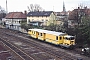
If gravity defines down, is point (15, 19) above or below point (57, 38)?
above

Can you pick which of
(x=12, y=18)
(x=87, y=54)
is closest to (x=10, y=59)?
(x=87, y=54)

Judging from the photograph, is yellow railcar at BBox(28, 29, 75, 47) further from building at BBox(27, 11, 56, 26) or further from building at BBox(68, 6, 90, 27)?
building at BBox(27, 11, 56, 26)

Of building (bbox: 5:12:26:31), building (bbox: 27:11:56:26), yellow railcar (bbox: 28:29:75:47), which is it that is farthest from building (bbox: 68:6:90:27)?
building (bbox: 5:12:26:31)

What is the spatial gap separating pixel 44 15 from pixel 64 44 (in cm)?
4259

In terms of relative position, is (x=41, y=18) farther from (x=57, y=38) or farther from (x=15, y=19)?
(x=57, y=38)

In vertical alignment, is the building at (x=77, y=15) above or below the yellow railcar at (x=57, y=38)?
above

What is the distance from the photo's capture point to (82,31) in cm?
4141

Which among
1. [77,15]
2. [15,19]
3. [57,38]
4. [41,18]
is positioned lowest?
[57,38]

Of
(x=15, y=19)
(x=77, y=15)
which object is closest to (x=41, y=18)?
(x=15, y=19)

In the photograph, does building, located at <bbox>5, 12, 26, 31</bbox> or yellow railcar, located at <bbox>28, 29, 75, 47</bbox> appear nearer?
yellow railcar, located at <bbox>28, 29, 75, 47</bbox>

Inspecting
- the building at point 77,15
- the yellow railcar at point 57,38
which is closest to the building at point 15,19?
the building at point 77,15

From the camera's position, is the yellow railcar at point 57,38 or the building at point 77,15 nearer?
the yellow railcar at point 57,38

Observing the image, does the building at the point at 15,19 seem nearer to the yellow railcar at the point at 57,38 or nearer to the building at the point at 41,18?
the building at the point at 41,18

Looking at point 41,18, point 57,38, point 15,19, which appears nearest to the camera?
point 57,38
